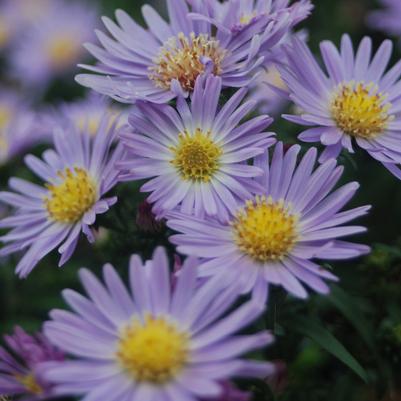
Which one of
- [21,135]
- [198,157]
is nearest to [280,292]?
[198,157]

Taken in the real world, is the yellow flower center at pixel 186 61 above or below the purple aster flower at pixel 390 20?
below

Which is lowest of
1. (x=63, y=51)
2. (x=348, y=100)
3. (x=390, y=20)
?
(x=348, y=100)

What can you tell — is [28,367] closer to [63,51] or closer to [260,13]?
[260,13]

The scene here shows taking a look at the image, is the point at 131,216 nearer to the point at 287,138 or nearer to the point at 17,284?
the point at 287,138

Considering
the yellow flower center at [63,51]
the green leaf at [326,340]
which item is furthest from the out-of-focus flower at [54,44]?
the green leaf at [326,340]

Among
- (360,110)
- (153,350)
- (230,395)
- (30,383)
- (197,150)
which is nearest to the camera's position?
(230,395)

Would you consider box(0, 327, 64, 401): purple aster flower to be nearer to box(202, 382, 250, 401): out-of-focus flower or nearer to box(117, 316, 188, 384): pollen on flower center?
box(117, 316, 188, 384): pollen on flower center

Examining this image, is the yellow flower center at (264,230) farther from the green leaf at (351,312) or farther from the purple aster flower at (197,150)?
the green leaf at (351,312)

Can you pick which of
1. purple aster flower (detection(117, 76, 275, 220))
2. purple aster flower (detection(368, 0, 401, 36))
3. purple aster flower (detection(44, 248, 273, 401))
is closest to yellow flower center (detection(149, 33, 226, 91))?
purple aster flower (detection(117, 76, 275, 220))
